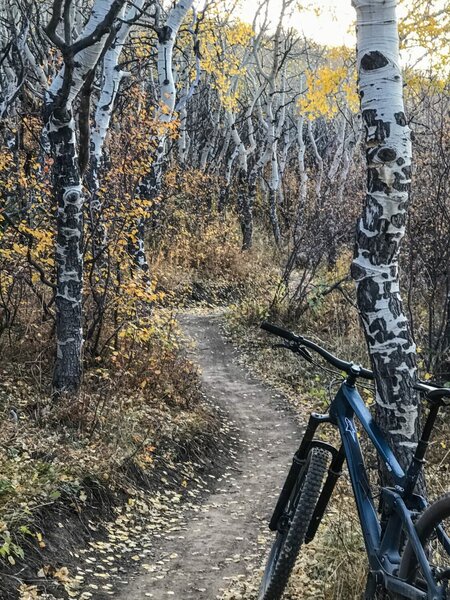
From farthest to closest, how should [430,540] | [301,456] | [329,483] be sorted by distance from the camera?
[301,456], [329,483], [430,540]

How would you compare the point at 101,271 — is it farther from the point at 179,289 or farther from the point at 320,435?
the point at 179,289

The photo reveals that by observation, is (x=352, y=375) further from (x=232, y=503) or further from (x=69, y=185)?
(x=69, y=185)

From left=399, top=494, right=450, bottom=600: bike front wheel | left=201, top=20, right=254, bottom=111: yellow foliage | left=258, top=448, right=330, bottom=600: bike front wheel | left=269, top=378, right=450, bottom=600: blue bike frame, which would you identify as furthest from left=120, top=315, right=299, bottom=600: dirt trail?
left=201, top=20, right=254, bottom=111: yellow foliage


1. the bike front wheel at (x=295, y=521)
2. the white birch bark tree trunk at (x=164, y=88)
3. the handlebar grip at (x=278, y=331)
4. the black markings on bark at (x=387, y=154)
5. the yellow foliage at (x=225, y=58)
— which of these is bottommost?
the bike front wheel at (x=295, y=521)

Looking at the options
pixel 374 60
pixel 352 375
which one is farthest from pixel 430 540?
pixel 374 60

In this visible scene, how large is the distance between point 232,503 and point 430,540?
3959 millimetres

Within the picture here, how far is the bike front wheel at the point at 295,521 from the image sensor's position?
3561 millimetres

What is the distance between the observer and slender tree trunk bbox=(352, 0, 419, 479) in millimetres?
3350

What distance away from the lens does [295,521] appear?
3.58 meters

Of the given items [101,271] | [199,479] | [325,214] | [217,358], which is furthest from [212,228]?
[199,479]

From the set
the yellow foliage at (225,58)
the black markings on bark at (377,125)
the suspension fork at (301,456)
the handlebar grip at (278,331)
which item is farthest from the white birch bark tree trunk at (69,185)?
the yellow foliage at (225,58)

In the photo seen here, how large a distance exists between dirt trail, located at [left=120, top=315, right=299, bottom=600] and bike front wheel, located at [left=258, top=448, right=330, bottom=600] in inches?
31.7

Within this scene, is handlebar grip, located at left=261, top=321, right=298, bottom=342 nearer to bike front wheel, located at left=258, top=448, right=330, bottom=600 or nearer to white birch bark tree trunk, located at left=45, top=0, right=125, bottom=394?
bike front wheel, located at left=258, top=448, right=330, bottom=600

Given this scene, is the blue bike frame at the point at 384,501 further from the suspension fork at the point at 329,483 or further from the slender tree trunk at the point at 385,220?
the slender tree trunk at the point at 385,220
